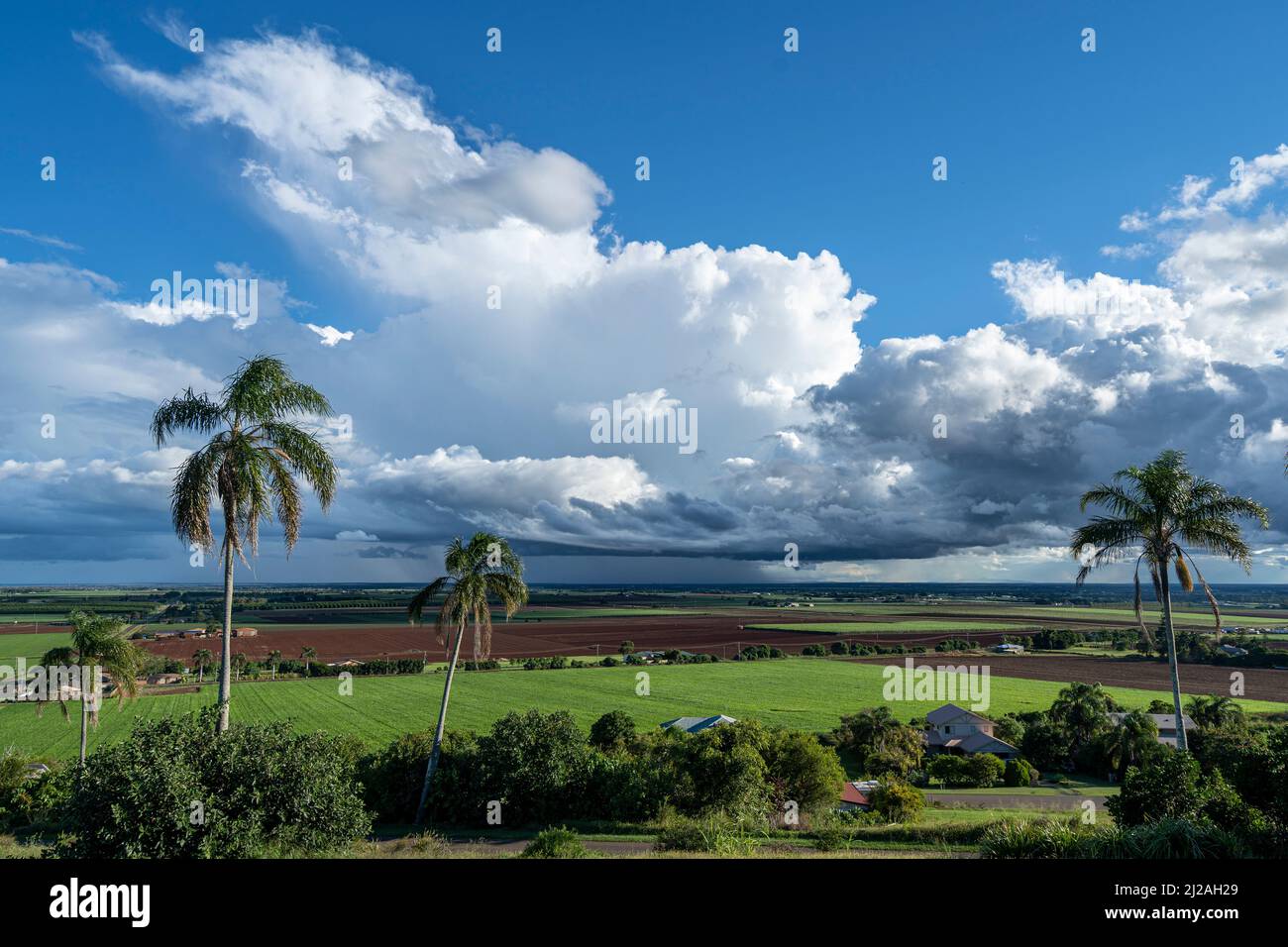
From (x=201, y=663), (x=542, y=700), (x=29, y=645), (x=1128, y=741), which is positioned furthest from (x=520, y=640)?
(x=1128, y=741)

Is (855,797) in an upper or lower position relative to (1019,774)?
upper

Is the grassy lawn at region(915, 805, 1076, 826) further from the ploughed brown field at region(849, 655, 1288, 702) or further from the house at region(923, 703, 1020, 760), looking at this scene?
the ploughed brown field at region(849, 655, 1288, 702)

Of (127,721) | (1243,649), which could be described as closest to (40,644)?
(127,721)

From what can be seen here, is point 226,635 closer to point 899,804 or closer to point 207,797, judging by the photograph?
point 207,797

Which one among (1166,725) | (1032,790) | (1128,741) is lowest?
(1032,790)

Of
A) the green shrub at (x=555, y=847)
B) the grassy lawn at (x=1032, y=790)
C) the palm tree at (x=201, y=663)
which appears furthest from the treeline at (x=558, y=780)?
the palm tree at (x=201, y=663)
